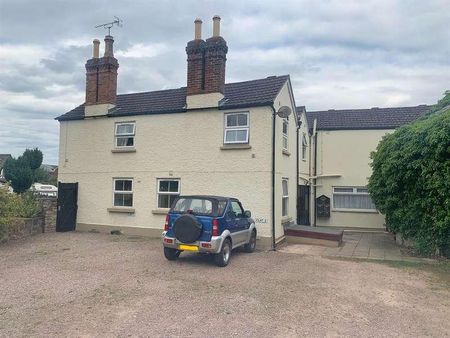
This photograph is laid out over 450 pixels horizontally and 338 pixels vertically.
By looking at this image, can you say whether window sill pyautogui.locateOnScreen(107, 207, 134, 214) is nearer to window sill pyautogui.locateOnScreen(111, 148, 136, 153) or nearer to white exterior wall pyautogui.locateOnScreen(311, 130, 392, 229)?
window sill pyautogui.locateOnScreen(111, 148, 136, 153)

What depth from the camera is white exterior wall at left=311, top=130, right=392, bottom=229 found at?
63.1 feet

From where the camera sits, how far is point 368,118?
66.2 feet

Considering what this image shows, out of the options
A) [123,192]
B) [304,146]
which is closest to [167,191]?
[123,192]

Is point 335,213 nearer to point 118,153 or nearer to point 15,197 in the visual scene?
point 118,153

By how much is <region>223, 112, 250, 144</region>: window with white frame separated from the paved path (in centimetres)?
408

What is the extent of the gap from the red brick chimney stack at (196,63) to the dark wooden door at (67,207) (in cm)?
644

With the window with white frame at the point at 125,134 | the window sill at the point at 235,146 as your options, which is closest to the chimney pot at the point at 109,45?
the window with white frame at the point at 125,134

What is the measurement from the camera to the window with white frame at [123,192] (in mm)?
14781

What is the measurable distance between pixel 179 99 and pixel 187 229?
23.7 feet

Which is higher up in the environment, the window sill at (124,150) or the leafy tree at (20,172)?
the window sill at (124,150)

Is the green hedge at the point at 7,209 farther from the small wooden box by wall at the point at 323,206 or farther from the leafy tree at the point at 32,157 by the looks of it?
the small wooden box by wall at the point at 323,206

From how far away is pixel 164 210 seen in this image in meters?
14.0

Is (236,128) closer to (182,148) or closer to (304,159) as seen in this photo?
(182,148)

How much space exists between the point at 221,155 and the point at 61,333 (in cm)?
888
